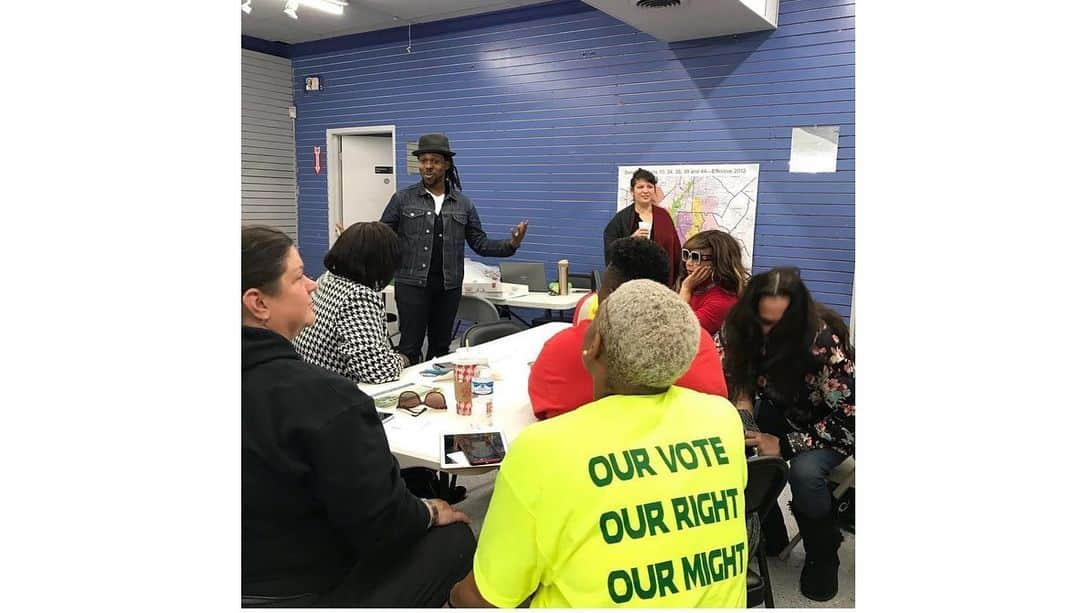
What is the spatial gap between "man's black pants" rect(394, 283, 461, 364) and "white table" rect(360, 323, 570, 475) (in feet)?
4.83

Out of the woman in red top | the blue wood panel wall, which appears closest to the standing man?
the woman in red top

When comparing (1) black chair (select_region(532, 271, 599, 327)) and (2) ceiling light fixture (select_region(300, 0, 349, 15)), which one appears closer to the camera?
(1) black chair (select_region(532, 271, 599, 327))

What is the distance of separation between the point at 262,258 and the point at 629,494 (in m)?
0.98

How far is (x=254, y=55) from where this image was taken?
25.2 feet

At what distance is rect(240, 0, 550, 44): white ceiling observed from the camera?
634cm

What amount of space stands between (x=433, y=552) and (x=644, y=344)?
878mm

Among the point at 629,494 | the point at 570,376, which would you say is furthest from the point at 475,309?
the point at 629,494

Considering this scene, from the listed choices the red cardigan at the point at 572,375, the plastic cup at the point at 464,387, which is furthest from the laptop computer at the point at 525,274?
the red cardigan at the point at 572,375

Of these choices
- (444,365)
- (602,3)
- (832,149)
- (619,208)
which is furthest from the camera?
(619,208)

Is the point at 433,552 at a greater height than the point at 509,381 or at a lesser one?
lesser

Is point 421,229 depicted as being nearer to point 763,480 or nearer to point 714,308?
point 714,308

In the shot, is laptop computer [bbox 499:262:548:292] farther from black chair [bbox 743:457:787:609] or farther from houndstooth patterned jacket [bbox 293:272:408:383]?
black chair [bbox 743:457:787:609]
